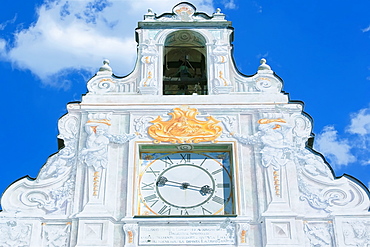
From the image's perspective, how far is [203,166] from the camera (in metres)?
15.5

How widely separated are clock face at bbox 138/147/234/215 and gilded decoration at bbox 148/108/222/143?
0.38m

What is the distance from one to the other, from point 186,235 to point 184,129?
2.82 m

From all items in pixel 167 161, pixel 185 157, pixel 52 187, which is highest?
pixel 185 157

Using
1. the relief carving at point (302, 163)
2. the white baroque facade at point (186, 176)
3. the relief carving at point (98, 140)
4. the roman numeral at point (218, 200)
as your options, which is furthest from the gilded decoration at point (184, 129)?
the roman numeral at point (218, 200)

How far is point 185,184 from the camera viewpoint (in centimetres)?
1513

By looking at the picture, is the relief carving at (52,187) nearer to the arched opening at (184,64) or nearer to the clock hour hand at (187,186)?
the clock hour hand at (187,186)

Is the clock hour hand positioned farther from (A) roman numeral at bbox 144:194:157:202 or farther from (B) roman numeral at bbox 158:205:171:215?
(B) roman numeral at bbox 158:205:171:215

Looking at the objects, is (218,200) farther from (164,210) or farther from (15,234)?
(15,234)

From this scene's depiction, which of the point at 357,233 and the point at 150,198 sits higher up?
the point at 150,198

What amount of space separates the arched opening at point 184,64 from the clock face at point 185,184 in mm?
2783

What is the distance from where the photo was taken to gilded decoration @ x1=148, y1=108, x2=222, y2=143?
15.6 metres

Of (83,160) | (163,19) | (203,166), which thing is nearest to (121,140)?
(83,160)

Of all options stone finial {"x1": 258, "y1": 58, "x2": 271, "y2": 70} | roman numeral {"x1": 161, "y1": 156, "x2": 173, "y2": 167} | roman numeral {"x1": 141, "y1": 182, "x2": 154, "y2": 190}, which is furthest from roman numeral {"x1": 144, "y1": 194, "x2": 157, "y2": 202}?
stone finial {"x1": 258, "y1": 58, "x2": 271, "y2": 70}

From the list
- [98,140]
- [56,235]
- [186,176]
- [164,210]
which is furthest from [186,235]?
[98,140]
